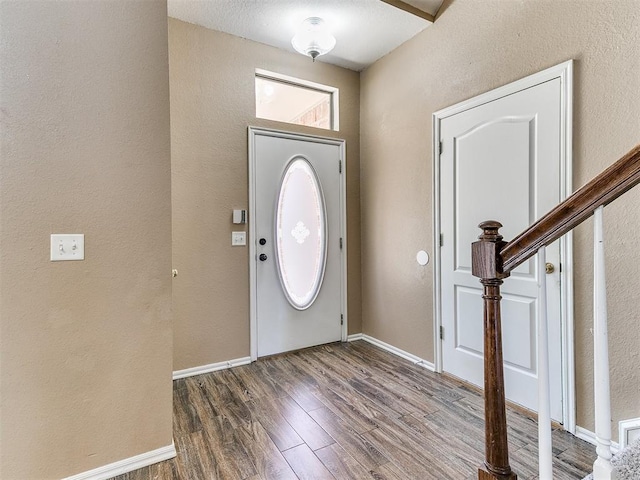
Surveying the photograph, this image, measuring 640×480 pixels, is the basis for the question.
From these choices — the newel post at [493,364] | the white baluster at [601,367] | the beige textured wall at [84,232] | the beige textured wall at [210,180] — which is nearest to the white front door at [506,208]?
the newel post at [493,364]

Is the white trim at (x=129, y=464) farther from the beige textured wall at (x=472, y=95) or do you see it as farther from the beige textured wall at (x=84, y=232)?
the beige textured wall at (x=472, y=95)

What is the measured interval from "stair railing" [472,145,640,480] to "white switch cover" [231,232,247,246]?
2131mm

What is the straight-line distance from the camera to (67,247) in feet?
5.04

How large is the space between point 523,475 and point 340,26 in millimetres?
3130

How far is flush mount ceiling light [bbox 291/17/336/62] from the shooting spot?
261 centimetres

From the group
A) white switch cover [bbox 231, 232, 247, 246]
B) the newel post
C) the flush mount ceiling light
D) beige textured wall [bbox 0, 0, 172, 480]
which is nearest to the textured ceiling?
the flush mount ceiling light

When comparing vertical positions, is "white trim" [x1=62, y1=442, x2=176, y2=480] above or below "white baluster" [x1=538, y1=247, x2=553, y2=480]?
below

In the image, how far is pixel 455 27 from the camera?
253 centimetres

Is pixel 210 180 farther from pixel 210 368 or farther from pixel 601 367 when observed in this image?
pixel 601 367

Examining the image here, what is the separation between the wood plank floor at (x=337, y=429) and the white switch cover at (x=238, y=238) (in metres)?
1.04

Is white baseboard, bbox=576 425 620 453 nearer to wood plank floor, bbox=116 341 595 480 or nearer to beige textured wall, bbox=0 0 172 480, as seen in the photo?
wood plank floor, bbox=116 341 595 480

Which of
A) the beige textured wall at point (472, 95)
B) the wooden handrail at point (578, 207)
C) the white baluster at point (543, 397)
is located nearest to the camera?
the wooden handrail at point (578, 207)

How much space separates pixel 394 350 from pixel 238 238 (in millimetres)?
1729

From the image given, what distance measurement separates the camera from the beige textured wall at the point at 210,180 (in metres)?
2.64
